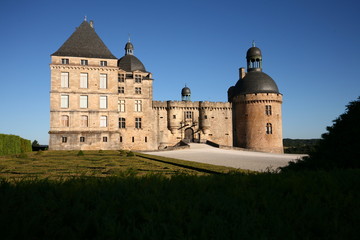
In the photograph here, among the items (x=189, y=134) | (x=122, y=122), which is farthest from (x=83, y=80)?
(x=189, y=134)

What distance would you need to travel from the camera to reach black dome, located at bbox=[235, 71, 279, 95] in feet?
142

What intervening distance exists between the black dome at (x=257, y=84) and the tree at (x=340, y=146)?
3631cm

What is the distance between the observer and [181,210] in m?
3.34

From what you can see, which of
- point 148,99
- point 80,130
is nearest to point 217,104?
point 148,99

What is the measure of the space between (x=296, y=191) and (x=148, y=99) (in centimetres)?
3795

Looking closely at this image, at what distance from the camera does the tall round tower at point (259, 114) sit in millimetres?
42188

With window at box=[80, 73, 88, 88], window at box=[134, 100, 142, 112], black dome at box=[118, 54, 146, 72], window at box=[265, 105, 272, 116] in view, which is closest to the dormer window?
black dome at box=[118, 54, 146, 72]

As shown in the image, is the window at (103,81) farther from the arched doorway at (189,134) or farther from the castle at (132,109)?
the arched doorway at (189,134)

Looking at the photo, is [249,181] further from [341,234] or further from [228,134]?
[228,134]

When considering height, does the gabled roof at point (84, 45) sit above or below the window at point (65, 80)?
above

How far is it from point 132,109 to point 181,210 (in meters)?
37.8

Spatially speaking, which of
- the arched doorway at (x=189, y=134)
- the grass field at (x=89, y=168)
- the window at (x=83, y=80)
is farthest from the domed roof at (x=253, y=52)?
the grass field at (x=89, y=168)

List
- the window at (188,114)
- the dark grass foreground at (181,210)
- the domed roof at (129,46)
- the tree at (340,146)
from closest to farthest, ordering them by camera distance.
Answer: the dark grass foreground at (181,210), the tree at (340,146), the domed roof at (129,46), the window at (188,114)

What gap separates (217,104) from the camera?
46.7m
